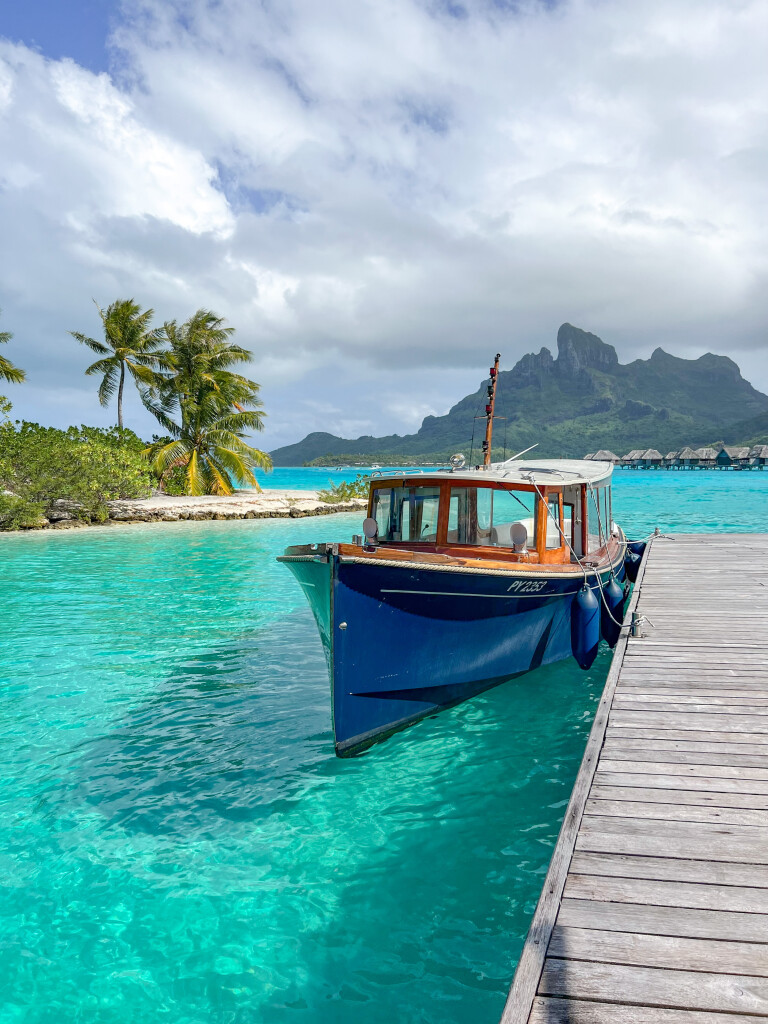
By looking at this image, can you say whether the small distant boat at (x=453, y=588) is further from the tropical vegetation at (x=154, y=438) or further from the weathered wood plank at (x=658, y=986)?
the tropical vegetation at (x=154, y=438)

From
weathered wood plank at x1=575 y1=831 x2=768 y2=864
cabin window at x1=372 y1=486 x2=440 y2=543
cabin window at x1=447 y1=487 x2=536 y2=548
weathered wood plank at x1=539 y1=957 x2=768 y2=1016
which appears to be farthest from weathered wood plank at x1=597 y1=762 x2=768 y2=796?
cabin window at x1=372 y1=486 x2=440 y2=543

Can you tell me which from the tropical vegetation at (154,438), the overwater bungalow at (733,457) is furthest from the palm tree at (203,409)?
the overwater bungalow at (733,457)

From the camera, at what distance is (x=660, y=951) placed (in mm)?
2666

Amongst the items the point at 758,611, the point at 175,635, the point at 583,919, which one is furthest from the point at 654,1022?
the point at 175,635

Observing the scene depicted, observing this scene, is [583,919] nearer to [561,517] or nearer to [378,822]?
[378,822]

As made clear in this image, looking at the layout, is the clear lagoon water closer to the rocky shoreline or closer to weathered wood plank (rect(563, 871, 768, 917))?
weathered wood plank (rect(563, 871, 768, 917))

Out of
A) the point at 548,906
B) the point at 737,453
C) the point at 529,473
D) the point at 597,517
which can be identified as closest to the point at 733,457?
the point at 737,453

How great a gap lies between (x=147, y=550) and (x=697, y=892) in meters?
20.3

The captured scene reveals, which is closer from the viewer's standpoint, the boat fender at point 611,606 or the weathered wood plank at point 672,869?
the weathered wood plank at point 672,869

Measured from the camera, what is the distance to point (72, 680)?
29.5ft

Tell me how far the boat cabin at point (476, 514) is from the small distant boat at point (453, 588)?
0.6 inches

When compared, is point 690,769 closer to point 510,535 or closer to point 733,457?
point 510,535

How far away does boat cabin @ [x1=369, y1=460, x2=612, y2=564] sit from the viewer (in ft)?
26.1

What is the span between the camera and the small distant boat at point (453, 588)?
6262 mm
